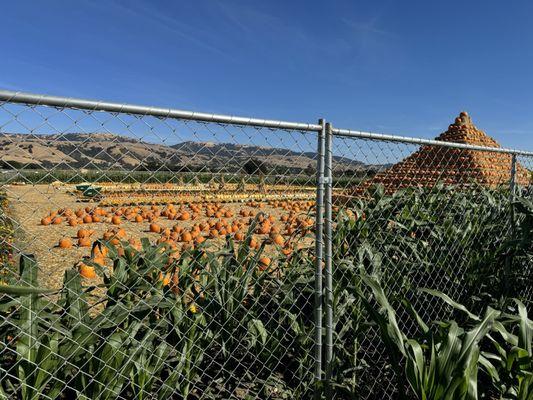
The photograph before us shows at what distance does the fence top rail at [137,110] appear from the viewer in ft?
5.56

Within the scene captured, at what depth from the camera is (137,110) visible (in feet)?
6.42

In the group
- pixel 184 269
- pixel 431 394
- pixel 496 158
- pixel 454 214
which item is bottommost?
pixel 431 394

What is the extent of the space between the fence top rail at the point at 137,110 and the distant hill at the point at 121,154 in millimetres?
118

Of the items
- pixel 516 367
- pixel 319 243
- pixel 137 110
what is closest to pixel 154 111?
pixel 137 110

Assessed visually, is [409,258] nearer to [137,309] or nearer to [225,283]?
[225,283]

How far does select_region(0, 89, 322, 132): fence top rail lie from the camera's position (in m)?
1.70

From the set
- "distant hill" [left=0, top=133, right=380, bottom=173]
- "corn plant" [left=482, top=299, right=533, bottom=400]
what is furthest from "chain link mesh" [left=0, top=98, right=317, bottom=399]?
"corn plant" [left=482, top=299, right=533, bottom=400]

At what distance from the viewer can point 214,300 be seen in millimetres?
2879

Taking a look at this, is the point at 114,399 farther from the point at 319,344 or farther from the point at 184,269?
the point at 319,344

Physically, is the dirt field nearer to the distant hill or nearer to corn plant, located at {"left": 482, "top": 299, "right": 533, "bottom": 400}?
the distant hill

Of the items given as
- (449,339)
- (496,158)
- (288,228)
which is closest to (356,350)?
(449,339)

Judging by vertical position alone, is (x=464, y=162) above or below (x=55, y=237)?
above

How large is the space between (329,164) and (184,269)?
1234mm

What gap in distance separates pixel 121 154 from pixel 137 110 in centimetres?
21
